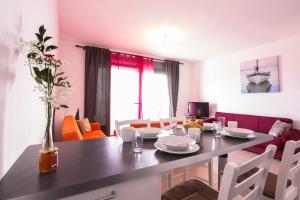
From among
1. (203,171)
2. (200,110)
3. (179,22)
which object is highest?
(179,22)

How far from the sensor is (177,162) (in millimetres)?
829

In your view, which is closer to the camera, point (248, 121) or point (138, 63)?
point (248, 121)

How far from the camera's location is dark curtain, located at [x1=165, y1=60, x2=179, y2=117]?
17.2 feet

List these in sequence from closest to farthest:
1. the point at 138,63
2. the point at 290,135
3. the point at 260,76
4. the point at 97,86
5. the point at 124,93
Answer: the point at 290,135 → the point at 260,76 → the point at 97,86 → the point at 124,93 → the point at 138,63

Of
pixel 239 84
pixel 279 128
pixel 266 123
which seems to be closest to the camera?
pixel 279 128

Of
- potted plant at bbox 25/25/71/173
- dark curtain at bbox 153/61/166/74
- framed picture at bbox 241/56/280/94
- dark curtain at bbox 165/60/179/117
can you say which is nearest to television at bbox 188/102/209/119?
dark curtain at bbox 165/60/179/117

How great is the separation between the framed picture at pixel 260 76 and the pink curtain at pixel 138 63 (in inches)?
98.3

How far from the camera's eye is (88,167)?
28.7 inches

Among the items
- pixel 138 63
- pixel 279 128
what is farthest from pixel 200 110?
pixel 138 63

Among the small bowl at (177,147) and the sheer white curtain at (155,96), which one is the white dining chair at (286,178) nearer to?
the small bowl at (177,147)

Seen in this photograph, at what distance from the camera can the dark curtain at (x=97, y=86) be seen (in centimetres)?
398

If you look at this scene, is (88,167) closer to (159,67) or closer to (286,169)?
(286,169)

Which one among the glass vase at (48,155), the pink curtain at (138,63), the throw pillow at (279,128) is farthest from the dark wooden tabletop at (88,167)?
the pink curtain at (138,63)

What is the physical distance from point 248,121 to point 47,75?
436cm
